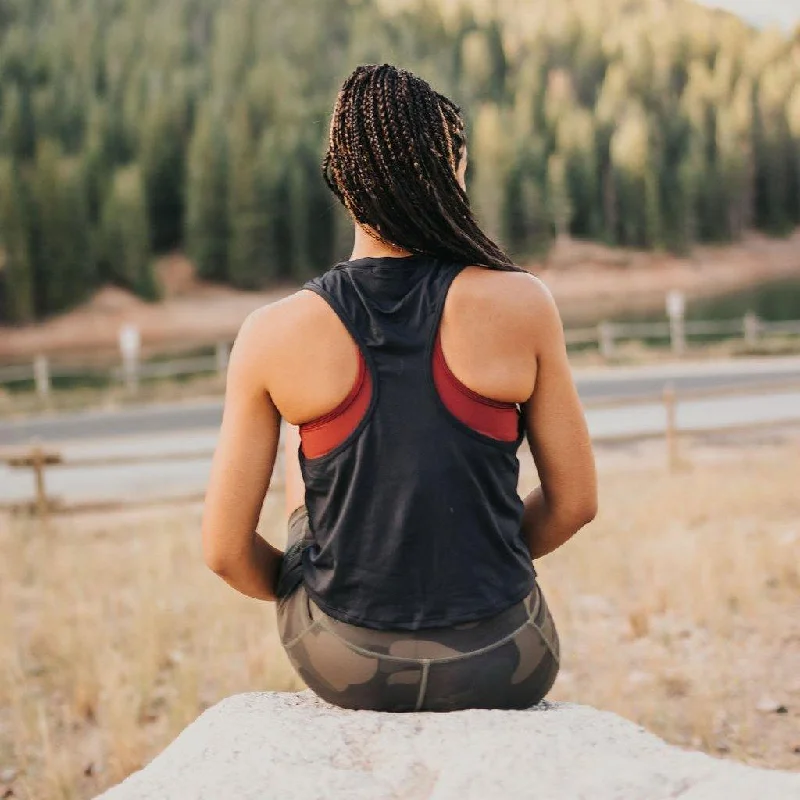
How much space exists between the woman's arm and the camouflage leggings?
203 millimetres

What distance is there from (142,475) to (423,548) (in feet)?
32.0

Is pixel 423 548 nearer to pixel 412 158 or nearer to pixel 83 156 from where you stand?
pixel 412 158

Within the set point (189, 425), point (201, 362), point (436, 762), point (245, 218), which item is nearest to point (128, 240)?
point (245, 218)

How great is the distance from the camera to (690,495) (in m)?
7.84

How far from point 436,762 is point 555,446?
61 centimetres

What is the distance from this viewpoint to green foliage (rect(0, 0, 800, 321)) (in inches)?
2077

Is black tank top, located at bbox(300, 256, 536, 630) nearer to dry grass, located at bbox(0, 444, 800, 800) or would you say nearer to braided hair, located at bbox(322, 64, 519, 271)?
braided hair, located at bbox(322, 64, 519, 271)

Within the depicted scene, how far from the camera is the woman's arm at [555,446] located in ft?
5.44

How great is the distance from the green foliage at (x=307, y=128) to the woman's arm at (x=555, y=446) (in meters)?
37.6

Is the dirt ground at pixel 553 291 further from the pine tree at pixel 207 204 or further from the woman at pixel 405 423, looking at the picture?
the woman at pixel 405 423

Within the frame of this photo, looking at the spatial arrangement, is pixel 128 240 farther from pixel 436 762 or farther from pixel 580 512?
pixel 436 762

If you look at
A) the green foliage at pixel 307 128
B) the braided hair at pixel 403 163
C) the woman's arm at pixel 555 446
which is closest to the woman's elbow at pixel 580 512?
the woman's arm at pixel 555 446

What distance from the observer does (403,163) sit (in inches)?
63.6

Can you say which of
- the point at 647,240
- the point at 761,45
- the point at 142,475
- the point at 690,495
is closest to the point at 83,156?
the point at 647,240
